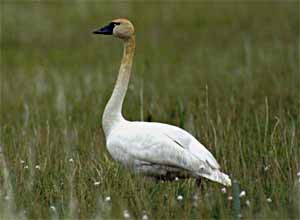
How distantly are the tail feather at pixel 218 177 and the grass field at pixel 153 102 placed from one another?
0.26ft

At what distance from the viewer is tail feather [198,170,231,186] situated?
19.6 ft

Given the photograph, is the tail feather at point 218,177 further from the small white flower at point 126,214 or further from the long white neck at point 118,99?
the long white neck at point 118,99

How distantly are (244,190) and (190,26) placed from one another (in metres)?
11.7

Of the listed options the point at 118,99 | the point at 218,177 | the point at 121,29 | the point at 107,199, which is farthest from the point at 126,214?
the point at 121,29

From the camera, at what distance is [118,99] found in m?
6.94

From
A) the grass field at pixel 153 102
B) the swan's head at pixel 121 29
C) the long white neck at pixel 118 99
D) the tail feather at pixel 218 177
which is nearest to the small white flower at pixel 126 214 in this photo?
the grass field at pixel 153 102

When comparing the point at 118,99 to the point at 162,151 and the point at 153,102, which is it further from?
the point at 153,102

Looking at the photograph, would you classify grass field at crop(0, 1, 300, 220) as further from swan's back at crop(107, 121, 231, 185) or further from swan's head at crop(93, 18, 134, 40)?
swan's head at crop(93, 18, 134, 40)

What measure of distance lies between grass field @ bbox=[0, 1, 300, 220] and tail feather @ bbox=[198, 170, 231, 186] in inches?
3.1

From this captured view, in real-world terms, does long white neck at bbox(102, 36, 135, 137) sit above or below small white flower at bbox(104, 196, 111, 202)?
above

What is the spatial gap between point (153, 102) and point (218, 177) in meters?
3.55

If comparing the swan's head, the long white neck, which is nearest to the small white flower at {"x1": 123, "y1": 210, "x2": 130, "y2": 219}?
the long white neck

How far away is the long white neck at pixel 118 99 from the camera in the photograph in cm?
683

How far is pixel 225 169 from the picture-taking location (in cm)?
662
